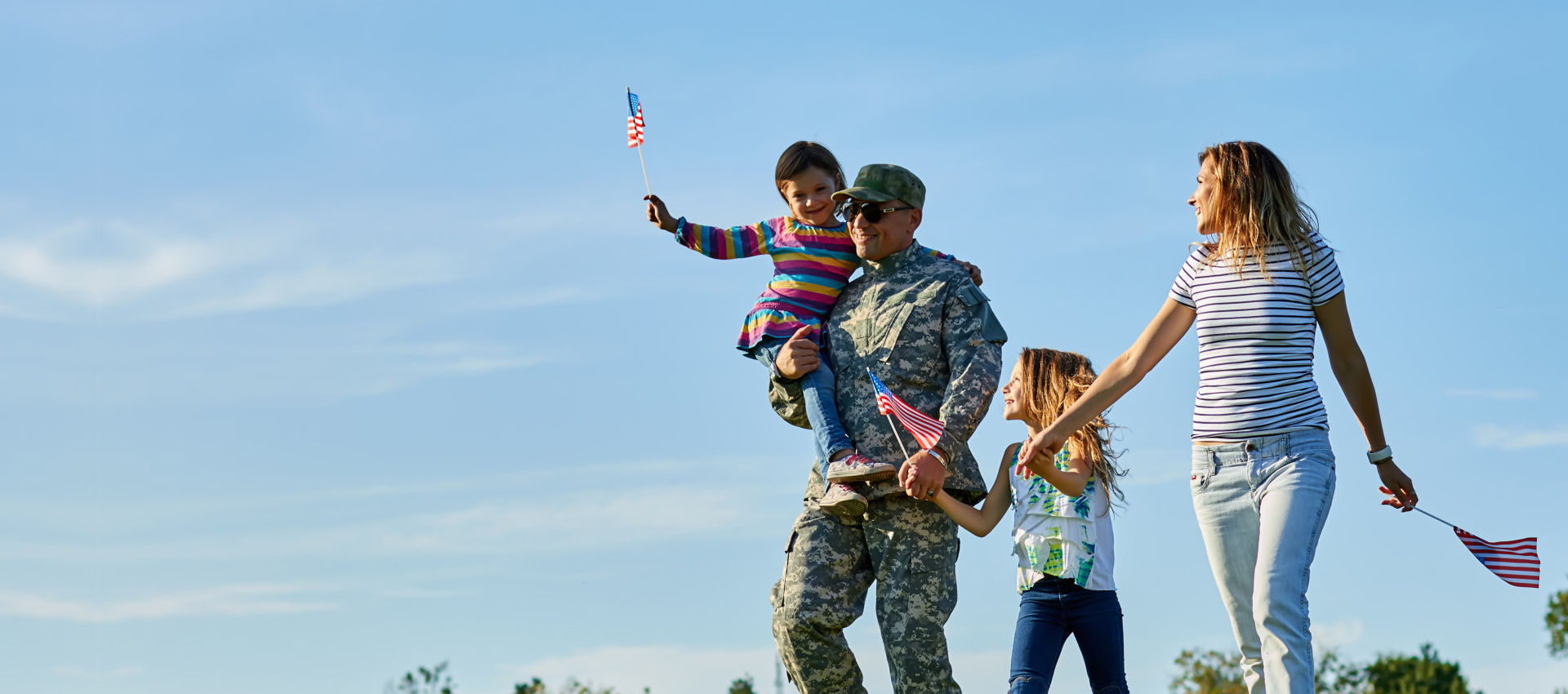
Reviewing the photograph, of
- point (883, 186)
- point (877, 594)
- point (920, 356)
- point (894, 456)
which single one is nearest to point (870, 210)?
point (883, 186)

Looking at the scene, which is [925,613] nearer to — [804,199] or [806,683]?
[806,683]

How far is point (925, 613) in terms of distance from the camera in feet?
22.1

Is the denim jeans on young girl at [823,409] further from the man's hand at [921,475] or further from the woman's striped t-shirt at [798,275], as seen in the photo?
the man's hand at [921,475]

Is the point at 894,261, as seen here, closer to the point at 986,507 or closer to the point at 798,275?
the point at 798,275

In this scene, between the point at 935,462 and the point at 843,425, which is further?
the point at 843,425

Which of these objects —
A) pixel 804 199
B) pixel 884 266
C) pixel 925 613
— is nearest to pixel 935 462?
pixel 925 613

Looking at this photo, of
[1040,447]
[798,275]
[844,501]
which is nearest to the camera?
[1040,447]

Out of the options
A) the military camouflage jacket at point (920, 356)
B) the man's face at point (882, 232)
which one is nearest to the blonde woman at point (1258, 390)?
the military camouflage jacket at point (920, 356)

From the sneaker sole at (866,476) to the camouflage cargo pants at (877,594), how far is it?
5.0 inches

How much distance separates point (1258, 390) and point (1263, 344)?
19 cm

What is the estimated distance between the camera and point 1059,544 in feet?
23.1

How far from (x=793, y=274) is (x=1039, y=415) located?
54.7 inches

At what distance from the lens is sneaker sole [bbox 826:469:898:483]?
6.80 meters

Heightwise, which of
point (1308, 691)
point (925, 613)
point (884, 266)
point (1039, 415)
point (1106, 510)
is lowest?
point (1308, 691)
